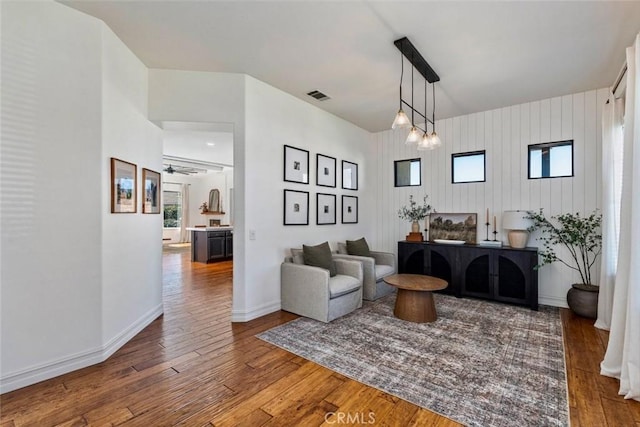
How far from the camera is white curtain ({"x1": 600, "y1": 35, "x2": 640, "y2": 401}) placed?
2.09 meters

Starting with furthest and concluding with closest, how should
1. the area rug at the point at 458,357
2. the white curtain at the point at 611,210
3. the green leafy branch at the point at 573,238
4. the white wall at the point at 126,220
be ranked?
1. the green leafy branch at the point at 573,238
2. the white curtain at the point at 611,210
3. the white wall at the point at 126,220
4. the area rug at the point at 458,357

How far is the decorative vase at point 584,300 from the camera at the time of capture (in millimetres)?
3512

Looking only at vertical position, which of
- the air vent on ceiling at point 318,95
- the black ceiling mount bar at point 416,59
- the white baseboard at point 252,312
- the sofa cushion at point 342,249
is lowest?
the white baseboard at point 252,312

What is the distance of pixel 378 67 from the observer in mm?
3307

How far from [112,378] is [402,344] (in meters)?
2.54

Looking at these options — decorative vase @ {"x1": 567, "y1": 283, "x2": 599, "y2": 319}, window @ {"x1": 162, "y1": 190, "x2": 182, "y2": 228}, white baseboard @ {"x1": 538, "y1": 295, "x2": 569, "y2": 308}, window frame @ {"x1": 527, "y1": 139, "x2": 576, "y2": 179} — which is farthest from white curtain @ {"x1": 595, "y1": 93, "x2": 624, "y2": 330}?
window @ {"x1": 162, "y1": 190, "x2": 182, "y2": 228}

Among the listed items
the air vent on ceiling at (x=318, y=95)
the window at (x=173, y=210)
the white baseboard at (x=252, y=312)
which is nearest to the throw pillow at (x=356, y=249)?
the white baseboard at (x=252, y=312)

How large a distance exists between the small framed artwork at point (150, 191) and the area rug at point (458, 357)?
204cm

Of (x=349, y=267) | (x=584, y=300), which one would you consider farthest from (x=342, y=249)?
(x=584, y=300)

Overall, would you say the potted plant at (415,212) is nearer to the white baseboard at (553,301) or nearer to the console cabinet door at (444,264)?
the console cabinet door at (444,264)

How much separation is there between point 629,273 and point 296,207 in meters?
3.48

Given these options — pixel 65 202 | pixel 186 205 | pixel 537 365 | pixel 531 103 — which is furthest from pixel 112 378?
pixel 186 205

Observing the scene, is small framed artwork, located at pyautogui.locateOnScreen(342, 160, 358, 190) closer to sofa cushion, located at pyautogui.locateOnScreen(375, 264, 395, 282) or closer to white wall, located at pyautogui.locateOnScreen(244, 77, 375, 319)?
white wall, located at pyautogui.locateOnScreen(244, 77, 375, 319)

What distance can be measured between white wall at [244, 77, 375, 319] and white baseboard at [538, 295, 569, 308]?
3.24 metres
